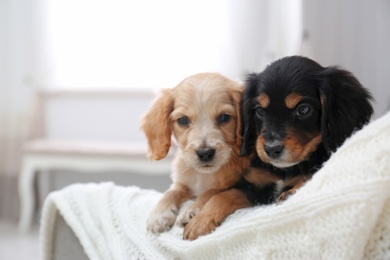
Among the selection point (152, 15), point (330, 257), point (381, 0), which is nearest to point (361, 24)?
point (381, 0)

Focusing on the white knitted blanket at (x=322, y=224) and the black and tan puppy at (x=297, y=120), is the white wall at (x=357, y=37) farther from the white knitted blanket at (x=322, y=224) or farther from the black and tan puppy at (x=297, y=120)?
the white knitted blanket at (x=322, y=224)

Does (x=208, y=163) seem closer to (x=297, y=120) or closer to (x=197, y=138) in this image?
(x=197, y=138)

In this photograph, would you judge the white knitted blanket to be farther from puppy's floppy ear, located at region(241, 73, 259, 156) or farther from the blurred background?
the blurred background

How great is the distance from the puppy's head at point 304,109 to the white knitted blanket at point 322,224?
0.16 m

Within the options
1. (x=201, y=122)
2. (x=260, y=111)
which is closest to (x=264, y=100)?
(x=260, y=111)

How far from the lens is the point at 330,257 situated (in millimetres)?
673

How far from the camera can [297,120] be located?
997 mm

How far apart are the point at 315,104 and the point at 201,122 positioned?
1.17 ft

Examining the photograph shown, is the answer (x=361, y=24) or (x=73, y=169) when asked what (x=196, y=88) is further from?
(x=73, y=169)

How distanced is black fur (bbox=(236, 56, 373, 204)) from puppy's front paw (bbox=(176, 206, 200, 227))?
7.3 inches

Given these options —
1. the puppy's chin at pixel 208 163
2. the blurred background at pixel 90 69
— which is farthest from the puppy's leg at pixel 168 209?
the blurred background at pixel 90 69

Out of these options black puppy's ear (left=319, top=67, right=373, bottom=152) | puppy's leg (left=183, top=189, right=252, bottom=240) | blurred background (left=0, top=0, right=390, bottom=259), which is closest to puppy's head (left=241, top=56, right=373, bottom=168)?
black puppy's ear (left=319, top=67, right=373, bottom=152)

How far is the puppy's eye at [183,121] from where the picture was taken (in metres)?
1.26

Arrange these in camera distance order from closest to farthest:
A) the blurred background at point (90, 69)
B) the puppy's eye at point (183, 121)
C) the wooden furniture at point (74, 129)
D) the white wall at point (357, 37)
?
the puppy's eye at point (183, 121), the white wall at point (357, 37), the wooden furniture at point (74, 129), the blurred background at point (90, 69)
